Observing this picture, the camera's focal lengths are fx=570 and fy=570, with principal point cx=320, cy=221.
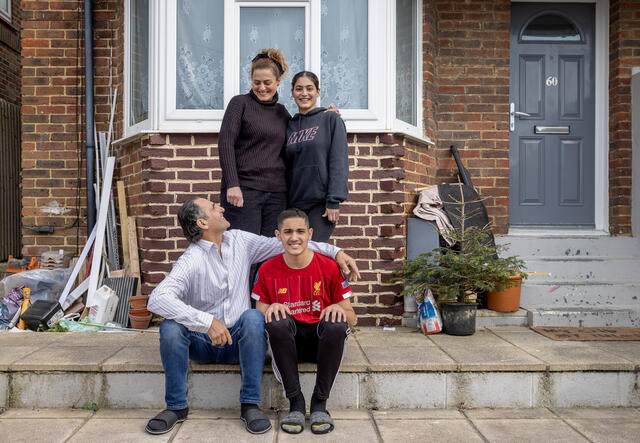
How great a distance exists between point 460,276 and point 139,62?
3173mm

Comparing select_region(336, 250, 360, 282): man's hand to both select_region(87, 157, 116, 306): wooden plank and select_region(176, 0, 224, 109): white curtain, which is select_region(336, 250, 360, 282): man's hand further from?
select_region(87, 157, 116, 306): wooden plank

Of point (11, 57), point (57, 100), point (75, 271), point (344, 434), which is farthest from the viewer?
point (11, 57)

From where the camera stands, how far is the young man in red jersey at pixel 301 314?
2.84 m

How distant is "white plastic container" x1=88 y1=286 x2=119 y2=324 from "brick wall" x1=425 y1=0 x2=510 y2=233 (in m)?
3.02

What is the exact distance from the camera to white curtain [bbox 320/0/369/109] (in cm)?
447

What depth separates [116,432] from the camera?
276cm

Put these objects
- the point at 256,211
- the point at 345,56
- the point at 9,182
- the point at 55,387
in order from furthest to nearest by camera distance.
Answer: the point at 9,182
the point at 345,56
the point at 256,211
the point at 55,387

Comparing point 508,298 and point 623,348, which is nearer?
point 623,348

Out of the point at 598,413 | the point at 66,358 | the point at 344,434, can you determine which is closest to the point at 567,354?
the point at 598,413

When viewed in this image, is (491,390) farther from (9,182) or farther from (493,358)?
(9,182)

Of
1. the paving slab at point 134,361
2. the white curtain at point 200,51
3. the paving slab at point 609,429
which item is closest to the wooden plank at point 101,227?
the white curtain at point 200,51

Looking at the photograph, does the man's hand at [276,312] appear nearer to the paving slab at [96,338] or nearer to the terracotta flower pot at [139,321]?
the paving slab at [96,338]

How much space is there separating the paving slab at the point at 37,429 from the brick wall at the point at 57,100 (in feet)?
8.59

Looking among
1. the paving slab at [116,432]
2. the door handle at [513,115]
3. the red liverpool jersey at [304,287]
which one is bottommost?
the paving slab at [116,432]
